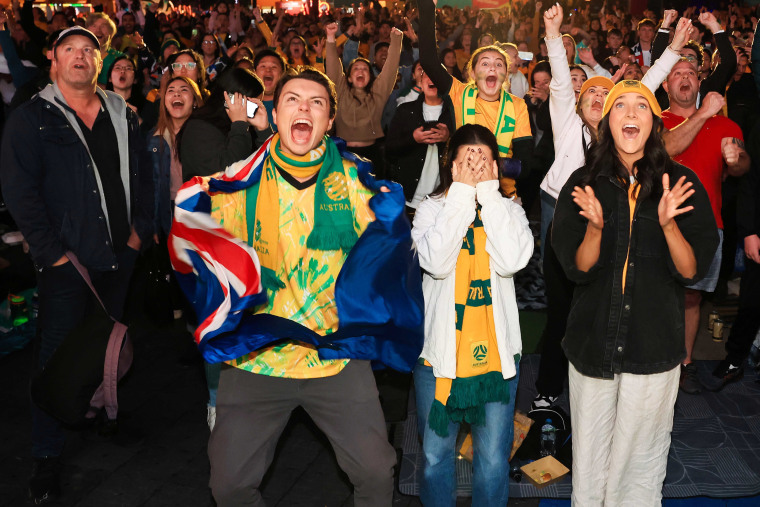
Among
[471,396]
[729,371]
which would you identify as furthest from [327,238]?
[729,371]

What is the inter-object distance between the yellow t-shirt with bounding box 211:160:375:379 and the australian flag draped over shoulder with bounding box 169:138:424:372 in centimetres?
5

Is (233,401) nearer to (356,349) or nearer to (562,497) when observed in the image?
(356,349)

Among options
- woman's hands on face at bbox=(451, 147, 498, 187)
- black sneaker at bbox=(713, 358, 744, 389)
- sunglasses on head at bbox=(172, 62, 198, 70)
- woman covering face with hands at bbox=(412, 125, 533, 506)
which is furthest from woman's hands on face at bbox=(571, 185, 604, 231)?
sunglasses on head at bbox=(172, 62, 198, 70)

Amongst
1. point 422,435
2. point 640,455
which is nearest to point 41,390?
point 422,435

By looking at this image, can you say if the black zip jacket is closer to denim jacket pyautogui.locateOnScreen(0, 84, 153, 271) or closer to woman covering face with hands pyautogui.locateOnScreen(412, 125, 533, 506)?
denim jacket pyautogui.locateOnScreen(0, 84, 153, 271)

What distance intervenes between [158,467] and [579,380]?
2369 mm

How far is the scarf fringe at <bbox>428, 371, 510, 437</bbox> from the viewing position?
3.33m

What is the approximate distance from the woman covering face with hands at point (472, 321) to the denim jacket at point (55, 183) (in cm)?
182

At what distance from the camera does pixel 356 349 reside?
3164 mm

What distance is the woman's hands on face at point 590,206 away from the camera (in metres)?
3.09

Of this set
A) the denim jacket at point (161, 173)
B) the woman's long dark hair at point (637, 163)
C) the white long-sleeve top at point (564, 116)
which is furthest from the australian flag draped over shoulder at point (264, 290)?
the denim jacket at point (161, 173)

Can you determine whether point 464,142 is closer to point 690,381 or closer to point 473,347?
point 473,347

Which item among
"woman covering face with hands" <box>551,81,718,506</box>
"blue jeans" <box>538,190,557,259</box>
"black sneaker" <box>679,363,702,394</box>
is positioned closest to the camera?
"woman covering face with hands" <box>551,81,718,506</box>

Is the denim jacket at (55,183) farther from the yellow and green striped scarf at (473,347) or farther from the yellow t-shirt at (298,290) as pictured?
the yellow and green striped scarf at (473,347)
